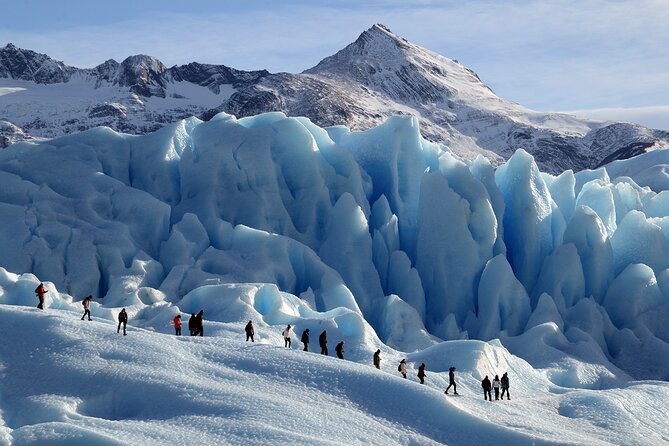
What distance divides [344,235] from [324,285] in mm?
5320

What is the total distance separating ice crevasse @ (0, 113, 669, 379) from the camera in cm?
5047

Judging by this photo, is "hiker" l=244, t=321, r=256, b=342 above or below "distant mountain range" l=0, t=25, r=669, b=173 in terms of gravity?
below

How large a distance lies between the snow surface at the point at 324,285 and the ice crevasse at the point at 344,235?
114 millimetres

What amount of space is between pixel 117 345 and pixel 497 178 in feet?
120

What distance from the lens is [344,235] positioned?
55906 millimetres

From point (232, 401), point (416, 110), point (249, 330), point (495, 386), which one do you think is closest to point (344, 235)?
point (249, 330)

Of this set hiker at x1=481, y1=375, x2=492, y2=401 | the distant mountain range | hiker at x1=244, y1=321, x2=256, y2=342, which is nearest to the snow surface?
hiker at x1=481, y1=375, x2=492, y2=401

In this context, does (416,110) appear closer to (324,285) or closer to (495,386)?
(324,285)

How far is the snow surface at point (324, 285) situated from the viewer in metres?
31.0

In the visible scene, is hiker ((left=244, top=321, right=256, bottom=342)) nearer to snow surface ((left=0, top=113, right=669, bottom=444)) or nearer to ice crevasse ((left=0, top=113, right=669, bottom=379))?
snow surface ((left=0, top=113, right=669, bottom=444))

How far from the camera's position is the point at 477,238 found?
5731 centimetres

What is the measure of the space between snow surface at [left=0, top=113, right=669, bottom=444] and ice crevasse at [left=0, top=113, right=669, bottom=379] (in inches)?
4.5

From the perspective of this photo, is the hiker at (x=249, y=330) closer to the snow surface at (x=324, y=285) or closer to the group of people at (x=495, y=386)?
the snow surface at (x=324, y=285)

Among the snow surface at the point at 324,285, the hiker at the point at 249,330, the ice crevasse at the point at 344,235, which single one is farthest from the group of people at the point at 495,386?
the ice crevasse at the point at 344,235
